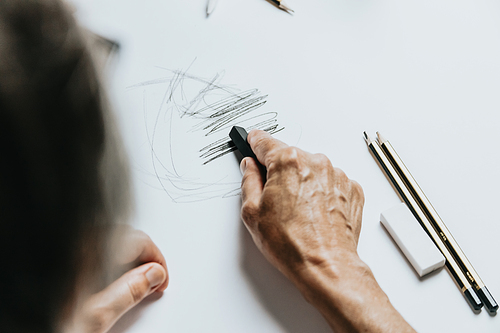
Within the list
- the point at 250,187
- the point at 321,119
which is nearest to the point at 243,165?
the point at 250,187

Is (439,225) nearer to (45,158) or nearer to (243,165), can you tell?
(243,165)

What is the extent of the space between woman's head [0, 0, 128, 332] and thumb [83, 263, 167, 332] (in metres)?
0.15

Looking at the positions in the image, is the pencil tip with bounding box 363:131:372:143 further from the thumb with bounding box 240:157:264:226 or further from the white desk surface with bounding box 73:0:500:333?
the thumb with bounding box 240:157:264:226

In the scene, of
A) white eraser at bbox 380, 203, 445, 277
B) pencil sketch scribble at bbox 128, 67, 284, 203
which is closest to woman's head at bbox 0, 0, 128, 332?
pencil sketch scribble at bbox 128, 67, 284, 203

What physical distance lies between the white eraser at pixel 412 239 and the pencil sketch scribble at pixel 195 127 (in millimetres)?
202

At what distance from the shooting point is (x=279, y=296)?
432mm

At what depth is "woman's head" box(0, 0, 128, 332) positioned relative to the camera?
19cm

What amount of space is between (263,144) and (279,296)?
0.19 meters

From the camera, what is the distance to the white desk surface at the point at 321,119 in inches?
17.0

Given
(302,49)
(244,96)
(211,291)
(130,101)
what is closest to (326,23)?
(302,49)

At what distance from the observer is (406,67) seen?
1.91 ft

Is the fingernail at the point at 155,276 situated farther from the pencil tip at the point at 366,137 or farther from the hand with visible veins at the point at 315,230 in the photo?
the pencil tip at the point at 366,137

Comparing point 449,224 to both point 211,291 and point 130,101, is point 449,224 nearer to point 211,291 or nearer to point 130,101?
point 211,291

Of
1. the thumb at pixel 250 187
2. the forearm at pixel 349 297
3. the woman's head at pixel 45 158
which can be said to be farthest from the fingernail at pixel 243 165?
the woman's head at pixel 45 158
